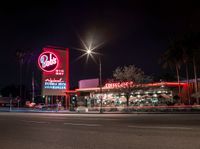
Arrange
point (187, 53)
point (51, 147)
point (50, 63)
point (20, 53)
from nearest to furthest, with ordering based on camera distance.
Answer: point (51, 147) < point (187, 53) < point (50, 63) < point (20, 53)

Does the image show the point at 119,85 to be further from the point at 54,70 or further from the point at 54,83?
the point at 54,70

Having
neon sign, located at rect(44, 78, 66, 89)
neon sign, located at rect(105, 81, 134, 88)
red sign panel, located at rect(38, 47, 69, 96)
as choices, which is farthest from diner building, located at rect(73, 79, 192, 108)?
red sign panel, located at rect(38, 47, 69, 96)

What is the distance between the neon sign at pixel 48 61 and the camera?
2543 inches

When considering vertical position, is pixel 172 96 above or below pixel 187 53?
below

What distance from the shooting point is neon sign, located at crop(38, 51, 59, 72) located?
6459cm

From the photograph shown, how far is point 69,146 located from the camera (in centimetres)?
1138

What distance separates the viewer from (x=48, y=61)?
6494cm

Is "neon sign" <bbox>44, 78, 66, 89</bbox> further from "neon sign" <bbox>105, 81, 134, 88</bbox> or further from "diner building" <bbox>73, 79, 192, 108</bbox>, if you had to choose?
"neon sign" <bbox>105, 81, 134, 88</bbox>

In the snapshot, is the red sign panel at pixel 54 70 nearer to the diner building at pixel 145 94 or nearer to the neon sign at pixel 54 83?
the neon sign at pixel 54 83

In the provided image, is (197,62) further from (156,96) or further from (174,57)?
(156,96)

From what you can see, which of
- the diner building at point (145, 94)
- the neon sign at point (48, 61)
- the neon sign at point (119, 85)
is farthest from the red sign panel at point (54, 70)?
the neon sign at point (119, 85)

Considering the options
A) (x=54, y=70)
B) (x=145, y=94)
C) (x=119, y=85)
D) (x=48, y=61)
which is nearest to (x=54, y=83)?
(x=54, y=70)

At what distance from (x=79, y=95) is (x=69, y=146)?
6584 centimetres

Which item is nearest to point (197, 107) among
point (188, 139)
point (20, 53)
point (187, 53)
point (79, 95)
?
point (187, 53)
